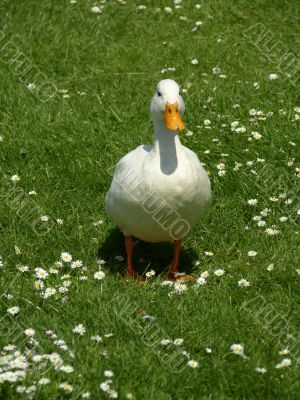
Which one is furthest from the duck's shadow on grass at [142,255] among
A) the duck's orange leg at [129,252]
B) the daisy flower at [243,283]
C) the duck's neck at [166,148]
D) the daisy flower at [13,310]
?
the daisy flower at [13,310]

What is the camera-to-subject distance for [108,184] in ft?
25.4

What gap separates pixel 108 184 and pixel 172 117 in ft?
6.31

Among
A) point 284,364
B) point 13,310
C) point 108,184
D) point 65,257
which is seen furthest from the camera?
point 108,184

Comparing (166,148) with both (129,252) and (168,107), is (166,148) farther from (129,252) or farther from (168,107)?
(129,252)

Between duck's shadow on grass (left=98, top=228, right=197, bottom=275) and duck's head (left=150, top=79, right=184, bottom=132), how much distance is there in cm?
130

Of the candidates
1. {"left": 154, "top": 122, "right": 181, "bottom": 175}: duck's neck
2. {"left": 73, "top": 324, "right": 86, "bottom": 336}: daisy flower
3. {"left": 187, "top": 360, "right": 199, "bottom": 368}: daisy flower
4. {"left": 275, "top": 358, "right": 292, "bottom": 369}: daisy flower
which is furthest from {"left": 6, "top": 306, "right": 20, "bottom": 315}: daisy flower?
{"left": 275, "top": 358, "right": 292, "bottom": 369}: daisy flower

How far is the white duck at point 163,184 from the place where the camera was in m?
6.00

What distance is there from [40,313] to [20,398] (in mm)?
1017

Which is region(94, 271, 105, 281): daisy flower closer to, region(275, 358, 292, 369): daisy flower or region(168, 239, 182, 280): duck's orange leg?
region(168, 239, 182, 280): duck's orange leg

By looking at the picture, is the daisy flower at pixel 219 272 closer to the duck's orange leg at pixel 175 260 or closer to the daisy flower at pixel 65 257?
the duck's orange leg at pixel 175 260

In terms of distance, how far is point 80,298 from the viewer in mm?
5875

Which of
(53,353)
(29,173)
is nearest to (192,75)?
(29,173)

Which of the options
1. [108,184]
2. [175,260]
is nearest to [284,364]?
[175,260]

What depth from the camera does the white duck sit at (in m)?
6.00
